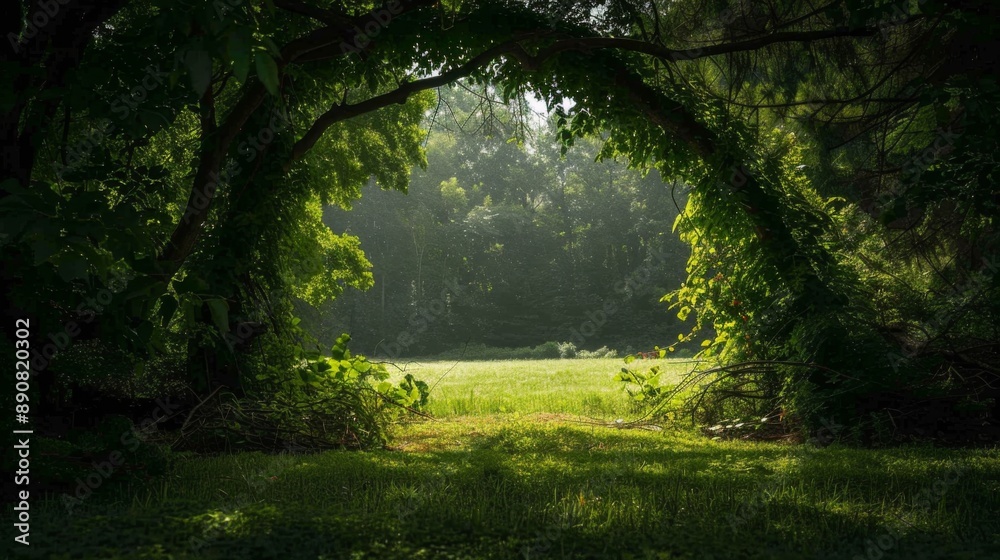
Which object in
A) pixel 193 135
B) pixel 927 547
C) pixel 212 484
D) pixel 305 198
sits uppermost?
pixel 193 135

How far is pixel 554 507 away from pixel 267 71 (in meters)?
2.90

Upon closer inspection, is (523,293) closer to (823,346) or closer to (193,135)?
(193,135)

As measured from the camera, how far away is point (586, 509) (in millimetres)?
3994

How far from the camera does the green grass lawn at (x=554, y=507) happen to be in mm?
3316

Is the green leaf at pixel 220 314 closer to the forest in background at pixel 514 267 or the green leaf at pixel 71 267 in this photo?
the green leaf at pixel 71 267

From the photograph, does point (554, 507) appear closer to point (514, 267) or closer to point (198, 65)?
point (198, 65)

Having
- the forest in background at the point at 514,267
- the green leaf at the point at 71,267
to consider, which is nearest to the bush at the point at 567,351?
the forest in background at the point at 514,267

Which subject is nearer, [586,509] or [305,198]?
[586,509]

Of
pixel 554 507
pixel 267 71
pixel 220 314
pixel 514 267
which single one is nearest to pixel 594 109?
pixel 554 507

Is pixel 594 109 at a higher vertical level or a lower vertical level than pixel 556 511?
higher

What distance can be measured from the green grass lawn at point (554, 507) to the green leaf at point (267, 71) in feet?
6.96

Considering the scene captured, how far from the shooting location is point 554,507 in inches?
160

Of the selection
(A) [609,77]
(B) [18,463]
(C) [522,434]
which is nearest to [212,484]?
(B) [18,463]

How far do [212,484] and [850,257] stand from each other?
765 centimetres
